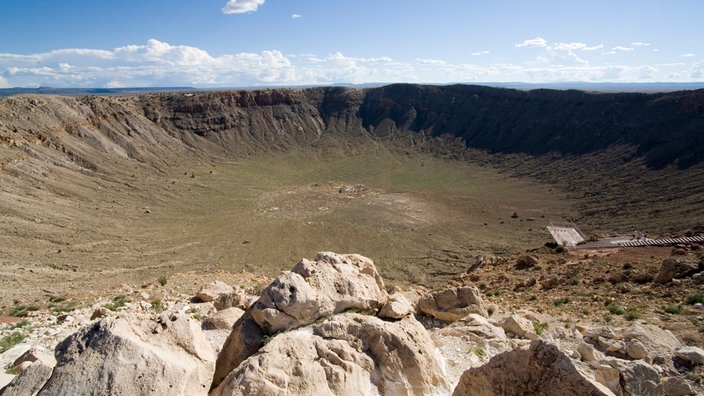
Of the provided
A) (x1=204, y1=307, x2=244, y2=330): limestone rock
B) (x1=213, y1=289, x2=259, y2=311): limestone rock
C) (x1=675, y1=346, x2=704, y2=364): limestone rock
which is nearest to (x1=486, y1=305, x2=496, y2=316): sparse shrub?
(x1=675, y1=346, x2=704, y2=364): limestone rock

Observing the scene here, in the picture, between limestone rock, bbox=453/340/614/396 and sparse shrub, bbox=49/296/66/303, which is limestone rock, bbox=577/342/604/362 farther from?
sparse shrub, bbox=49/296/66/303

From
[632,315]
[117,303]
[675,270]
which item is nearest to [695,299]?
[632,315]

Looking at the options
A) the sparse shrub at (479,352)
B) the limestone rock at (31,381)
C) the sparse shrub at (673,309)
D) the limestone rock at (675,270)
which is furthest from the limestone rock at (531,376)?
the limestone rock at (675,270)

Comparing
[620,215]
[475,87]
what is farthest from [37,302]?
[475,87]

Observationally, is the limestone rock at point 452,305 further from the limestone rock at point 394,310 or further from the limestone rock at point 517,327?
the limestone rock at point 394,310

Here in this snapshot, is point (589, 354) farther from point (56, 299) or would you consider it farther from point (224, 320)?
point (56, 299)
